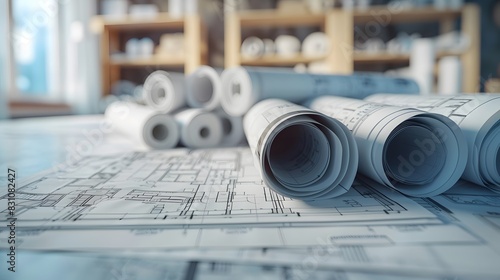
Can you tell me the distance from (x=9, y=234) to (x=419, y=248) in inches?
17.6

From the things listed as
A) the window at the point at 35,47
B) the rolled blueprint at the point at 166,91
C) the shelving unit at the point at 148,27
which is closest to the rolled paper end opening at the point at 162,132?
the rolled blueprint at the point at 166,91

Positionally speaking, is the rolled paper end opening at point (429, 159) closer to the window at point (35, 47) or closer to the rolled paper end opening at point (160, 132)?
the rolled paper end opening at point (160, 132)

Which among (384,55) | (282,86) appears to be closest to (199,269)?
(282,86)

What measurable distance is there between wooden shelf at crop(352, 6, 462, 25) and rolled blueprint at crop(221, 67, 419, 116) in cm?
172

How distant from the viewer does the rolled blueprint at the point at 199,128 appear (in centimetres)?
126

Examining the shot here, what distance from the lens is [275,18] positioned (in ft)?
9.88

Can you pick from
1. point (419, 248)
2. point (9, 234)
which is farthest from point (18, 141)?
point (419, 248)

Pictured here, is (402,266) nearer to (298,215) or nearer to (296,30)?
(298,215)

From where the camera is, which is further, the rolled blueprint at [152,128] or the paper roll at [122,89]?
the paper roll at [122,89]

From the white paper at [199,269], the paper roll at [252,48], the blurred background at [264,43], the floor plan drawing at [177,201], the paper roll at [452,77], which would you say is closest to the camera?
the white paper at [199,269]

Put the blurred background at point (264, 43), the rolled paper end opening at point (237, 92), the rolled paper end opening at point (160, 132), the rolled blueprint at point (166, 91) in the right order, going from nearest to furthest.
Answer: the rolled paper end opening at point (237, 92) → the rolled paper end opening at point (160, 132) → the rolled blueprint at point (166, 91) → the blurred background at point (264, 43)

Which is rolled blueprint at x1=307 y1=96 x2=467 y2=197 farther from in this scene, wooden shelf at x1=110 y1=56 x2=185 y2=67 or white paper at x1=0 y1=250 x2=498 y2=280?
wooden shelf at x1=110 y1=56 x2=185 y2=67

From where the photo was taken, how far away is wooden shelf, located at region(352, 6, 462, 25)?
2864 millimetres

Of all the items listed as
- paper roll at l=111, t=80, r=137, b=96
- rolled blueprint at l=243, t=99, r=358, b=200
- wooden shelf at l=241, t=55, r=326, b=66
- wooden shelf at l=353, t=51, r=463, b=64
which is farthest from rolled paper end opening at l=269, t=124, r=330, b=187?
paper roll at l=111, t=80, r=137, b=96
